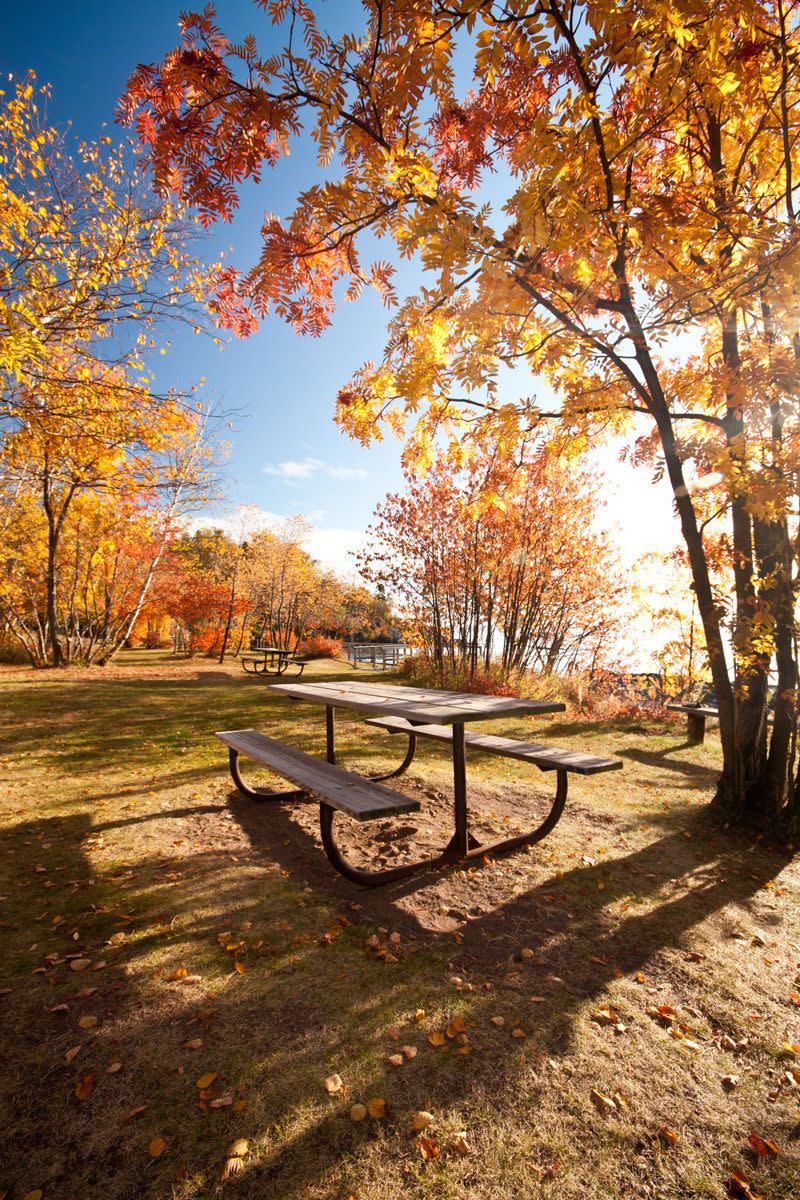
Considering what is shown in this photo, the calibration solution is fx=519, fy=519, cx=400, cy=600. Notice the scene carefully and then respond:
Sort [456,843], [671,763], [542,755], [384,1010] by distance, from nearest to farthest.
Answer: [384,1010] < [456,843] < [542,755] < [671,763]

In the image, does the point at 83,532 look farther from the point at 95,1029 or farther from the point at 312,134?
the point at 95,1029

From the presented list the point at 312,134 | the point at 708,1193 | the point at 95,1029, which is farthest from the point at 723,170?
the point at 95,1029

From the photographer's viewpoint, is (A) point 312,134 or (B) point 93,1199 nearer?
(B) point 93,1199

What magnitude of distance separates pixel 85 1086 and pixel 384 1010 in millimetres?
1080

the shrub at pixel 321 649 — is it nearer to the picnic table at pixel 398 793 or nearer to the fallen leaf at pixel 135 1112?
the picnic table at pixel 398 793

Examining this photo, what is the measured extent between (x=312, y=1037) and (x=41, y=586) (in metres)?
20.0

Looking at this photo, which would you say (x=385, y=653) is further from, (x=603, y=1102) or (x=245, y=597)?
(x=603, y=1102)

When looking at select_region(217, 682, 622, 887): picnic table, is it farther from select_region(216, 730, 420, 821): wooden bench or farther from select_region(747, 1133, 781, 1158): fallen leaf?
select_region(747, 1133, 781, 1158): fallen leaf

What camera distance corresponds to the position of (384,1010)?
2.16 m

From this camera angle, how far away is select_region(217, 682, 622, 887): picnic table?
9.41 feet

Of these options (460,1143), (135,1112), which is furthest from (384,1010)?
(135,1112)

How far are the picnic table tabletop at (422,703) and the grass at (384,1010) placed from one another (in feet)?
3.37

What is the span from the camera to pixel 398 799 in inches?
107

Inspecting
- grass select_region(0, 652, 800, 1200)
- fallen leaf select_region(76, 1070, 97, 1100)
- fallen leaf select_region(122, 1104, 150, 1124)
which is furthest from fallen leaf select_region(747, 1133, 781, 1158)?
fallen leaf select_region(76, 1070, 97, 1100)
